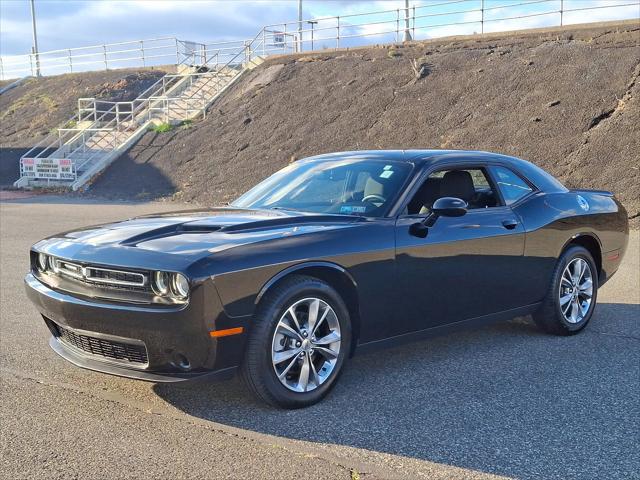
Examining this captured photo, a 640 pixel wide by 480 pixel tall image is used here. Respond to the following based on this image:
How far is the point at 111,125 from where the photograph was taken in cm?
3075

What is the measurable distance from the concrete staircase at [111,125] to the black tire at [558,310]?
21368 millimetres

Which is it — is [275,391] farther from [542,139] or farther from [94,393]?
[542,139]

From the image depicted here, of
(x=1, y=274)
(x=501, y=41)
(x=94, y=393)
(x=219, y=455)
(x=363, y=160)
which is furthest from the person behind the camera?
(x=501, y=41)

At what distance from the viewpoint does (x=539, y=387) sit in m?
4.62

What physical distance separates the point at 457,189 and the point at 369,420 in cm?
217

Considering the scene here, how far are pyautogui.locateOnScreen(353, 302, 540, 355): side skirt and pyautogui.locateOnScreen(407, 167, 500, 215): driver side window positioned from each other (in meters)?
0.84

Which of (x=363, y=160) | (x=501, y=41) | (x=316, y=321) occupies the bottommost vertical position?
(x=316, y=321)

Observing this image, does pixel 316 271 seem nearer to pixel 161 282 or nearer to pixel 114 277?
pixel 161 282

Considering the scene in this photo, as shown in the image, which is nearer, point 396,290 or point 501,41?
point 396,290

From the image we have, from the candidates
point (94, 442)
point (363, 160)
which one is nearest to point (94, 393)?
point (94, 442)

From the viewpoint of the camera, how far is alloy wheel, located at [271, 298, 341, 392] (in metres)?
4.09

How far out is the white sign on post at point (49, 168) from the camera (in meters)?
25.5

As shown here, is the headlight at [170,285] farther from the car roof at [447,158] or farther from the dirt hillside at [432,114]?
the dirt hillside at [432,114]

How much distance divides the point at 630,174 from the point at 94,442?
14348 mm
